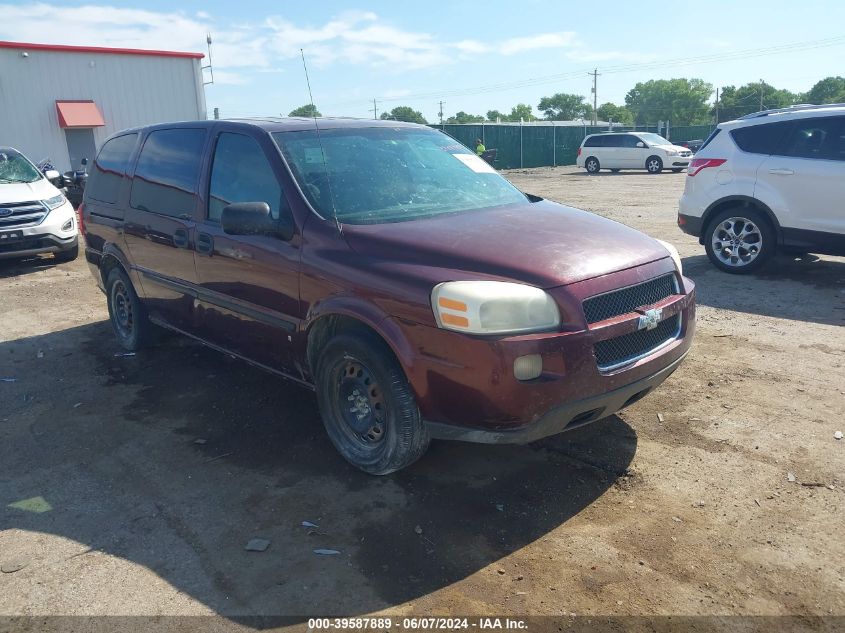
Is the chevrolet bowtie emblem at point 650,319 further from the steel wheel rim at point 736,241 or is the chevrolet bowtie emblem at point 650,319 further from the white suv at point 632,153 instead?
the white suv at point 632,153

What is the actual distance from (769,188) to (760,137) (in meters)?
0.65

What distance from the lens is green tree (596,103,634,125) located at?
4112 inches

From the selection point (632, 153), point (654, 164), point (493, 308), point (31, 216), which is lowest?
point (654, 164)

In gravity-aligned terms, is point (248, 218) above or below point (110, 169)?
below

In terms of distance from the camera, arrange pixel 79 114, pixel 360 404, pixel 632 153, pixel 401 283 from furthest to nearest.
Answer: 1. pixel 632 153
2. pixel 79 114
3. pixel 360 404
4. pixel 401 283

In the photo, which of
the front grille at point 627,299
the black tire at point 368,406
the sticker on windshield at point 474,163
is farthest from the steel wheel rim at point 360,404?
the sticker on windshield at point 474,163

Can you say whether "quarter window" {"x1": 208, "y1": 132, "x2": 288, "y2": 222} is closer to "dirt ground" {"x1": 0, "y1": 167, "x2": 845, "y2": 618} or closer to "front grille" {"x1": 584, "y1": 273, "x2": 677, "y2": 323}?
"dirt ground" {"x1": 0, "y1": 167, "x2": 845, "y2": 618}

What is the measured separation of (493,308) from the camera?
10.3 ft

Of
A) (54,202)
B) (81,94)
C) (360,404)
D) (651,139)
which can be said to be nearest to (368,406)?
(360,404)

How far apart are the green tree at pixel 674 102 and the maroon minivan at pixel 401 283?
11434 centimetres

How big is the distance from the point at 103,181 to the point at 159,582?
4.24 meters

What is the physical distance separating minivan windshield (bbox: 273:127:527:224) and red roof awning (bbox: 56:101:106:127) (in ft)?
74.8

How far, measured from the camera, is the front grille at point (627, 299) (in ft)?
10.9

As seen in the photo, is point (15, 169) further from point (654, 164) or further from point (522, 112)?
point (522, 112)
